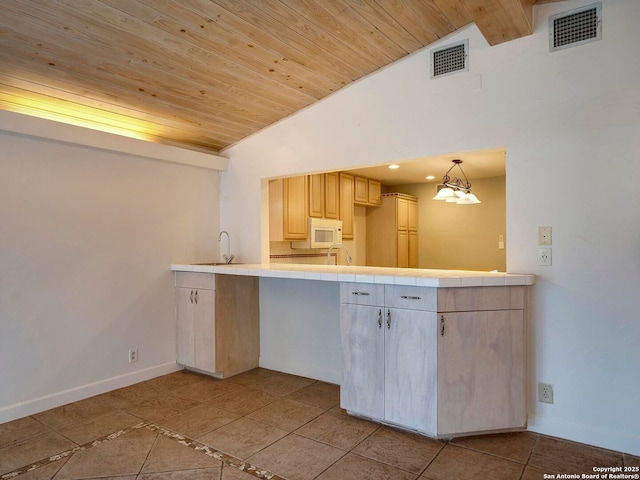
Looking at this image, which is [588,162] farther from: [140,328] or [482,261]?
[482,261]

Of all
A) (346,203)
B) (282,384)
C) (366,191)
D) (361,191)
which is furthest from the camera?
(366,191)

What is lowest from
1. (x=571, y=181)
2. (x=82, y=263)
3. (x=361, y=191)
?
(x=82, y=263)

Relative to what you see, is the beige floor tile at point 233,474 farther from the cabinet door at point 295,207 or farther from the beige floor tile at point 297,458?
the cabinet door at point 295,207

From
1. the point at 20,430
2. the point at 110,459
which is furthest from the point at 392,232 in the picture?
the point at 20,430

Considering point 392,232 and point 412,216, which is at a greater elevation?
point 412,216

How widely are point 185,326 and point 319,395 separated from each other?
1416 mm

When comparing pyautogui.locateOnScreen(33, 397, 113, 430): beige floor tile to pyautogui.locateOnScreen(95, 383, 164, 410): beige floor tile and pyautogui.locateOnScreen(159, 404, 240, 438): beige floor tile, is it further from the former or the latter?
pyautogui.locateOnScreen(159, 404, 240, 438): beige floor tile

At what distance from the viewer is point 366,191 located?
5.92m

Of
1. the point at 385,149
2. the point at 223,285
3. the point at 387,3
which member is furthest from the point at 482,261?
the point at 387,3

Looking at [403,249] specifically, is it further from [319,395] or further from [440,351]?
[440,351]

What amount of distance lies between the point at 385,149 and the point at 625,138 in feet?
4.89

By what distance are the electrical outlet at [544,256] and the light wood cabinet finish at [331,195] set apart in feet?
9.33

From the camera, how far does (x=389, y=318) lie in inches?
103

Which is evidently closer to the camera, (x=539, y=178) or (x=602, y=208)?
(x=602, y=208)
